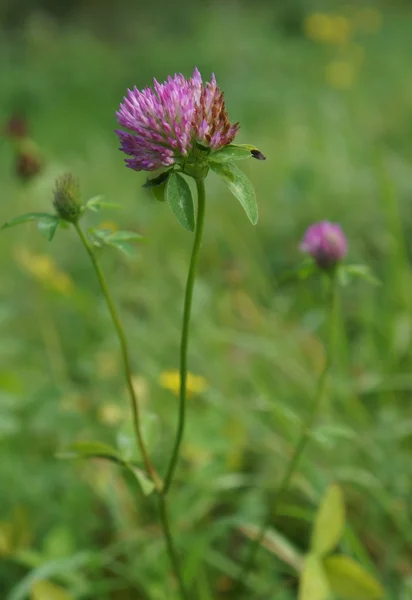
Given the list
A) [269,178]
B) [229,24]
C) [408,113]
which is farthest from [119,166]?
[229,24]


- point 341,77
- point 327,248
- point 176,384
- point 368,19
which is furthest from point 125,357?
point 368,19

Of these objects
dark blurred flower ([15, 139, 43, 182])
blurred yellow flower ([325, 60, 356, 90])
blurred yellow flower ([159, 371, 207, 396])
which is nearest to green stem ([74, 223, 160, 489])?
blurred yellow flower ([159, 371, 207, 396])

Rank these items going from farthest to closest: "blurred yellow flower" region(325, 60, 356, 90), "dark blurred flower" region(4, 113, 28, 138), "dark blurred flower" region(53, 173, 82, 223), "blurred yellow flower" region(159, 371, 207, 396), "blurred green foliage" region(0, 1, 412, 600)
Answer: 1. "blurred yellow flower" region(325, 60, 356, 90)
2. "dark blurred flower" region(4, 113, 28, 138)
3. "blurred yellow flower" region(159, 371, 207, 396)
4. "blurred green foliage" region(0, 1, 412, 600)
5. "dark blurred flower" region(53, 173, 82, 223)

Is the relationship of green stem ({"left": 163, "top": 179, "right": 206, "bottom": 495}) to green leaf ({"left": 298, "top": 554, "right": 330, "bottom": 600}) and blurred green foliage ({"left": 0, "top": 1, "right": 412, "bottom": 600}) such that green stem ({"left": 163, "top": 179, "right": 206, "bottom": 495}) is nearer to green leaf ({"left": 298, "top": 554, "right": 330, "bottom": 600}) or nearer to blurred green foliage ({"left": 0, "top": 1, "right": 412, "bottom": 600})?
blurred green foliage ({"left": 0, "top": 1, "right": 412, "bottom": 600})

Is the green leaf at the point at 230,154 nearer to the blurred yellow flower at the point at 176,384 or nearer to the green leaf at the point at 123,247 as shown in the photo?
the green leaf at the point at 123,247

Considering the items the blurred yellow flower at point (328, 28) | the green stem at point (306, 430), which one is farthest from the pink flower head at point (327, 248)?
the blurred yellow flower at point (328, 28)

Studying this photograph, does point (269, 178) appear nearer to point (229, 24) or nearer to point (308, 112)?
point (308, 112)
